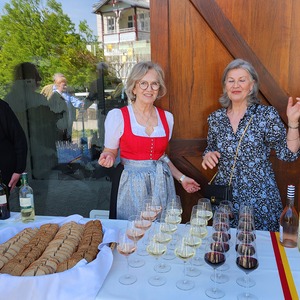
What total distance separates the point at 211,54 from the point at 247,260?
1.66 m

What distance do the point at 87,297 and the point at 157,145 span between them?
1.15 m

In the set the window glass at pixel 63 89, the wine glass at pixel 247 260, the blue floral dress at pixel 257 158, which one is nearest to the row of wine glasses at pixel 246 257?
the wine glass at pixel 247 260

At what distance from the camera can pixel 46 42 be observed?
14.5 ft

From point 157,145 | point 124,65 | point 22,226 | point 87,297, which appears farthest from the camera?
point 124,65

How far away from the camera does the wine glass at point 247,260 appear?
113cm

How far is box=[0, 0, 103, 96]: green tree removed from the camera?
13.9 feet

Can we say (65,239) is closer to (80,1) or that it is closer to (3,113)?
(3,113)

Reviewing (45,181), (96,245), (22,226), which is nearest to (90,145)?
(45,181)

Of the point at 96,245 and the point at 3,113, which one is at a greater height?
the point at 3,113

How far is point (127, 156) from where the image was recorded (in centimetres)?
214

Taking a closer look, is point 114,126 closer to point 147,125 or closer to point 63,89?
point 147,125

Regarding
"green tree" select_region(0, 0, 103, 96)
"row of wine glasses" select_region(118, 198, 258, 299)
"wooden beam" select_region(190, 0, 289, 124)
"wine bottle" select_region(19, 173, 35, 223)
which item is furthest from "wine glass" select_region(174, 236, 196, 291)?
"green tree" select_region(0, 0, 103, 96)

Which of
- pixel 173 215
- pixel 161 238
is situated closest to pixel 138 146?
pixel 173 215

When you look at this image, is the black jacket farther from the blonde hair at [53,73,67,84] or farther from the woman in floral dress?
the blonde hair at [53,73,67,84]
